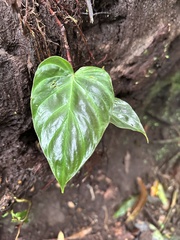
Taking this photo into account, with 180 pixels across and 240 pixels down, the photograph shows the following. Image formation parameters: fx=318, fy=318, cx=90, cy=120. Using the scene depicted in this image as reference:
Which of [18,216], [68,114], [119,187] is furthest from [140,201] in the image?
[68,114]

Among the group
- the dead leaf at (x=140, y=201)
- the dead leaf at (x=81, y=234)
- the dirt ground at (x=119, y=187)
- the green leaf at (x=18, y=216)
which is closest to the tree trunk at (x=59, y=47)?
the green leaf at (x=18, y=216)

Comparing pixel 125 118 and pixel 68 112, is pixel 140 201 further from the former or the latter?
pixel 68 112

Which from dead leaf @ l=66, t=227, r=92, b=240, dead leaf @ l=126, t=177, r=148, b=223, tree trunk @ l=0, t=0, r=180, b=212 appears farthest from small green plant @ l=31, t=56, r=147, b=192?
dead leaf @ l=126, t=177, r=148, b=223

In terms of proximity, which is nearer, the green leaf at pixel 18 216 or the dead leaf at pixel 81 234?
the green leaf at pixel 18 216

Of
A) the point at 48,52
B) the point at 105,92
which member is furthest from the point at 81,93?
the point at 48,52

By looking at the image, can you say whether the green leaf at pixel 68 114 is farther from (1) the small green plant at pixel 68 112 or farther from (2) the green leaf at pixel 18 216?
(2) the green leaf at pixel 18 216
